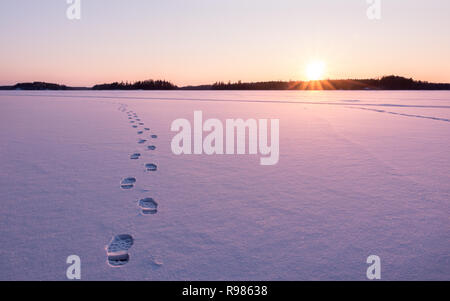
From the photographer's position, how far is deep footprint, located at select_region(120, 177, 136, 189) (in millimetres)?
2242

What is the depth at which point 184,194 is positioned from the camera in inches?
81.8

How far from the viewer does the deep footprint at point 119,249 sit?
1278mm

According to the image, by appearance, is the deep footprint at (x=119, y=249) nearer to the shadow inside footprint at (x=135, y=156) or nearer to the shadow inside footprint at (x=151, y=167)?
the shadow inside footprint at (x=151, y=167)

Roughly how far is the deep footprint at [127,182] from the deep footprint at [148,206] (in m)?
0.33

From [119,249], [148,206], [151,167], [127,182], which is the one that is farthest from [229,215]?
[151,167]

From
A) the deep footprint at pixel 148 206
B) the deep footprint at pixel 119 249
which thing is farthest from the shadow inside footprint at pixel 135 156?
the deep footprint at pixel 119 249

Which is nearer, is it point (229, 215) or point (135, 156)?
point (229, 215)

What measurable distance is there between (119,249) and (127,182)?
3.35 feet

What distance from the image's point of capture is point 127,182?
2334 mm

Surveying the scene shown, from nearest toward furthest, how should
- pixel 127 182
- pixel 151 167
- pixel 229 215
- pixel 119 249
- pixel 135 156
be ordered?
pixel 119 249
pixel 229 215
pixel 127 182
pixel 151 167
pixel 135 156

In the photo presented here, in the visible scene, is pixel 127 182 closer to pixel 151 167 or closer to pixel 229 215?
pixel 151 167

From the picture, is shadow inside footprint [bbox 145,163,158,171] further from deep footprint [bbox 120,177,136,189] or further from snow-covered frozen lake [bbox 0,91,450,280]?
deep footprint [bbox 120,177,136,189]
